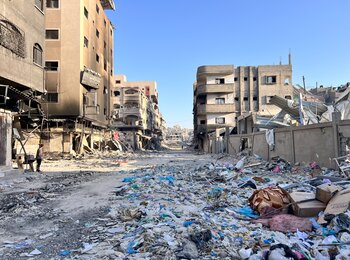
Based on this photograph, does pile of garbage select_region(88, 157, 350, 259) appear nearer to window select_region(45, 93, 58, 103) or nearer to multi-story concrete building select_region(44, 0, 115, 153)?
multi-story concrete building select_region(44, 0, 115, 153)

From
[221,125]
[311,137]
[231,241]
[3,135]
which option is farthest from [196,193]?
[221,125]

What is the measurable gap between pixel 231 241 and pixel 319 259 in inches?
48.9

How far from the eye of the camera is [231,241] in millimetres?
4727

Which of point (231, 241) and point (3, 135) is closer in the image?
point (231, 241)

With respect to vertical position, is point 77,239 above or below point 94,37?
below

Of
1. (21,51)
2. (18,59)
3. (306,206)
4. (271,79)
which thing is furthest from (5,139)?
(271,79)

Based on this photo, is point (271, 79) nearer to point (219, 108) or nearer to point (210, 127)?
point (219, 108)

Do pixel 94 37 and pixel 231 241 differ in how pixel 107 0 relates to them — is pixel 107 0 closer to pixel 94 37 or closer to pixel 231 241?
pixel 94 37

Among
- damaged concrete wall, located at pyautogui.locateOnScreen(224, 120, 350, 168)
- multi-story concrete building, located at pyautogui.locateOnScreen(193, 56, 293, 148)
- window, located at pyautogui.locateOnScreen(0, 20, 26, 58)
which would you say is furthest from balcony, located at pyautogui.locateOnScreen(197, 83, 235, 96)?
window, located at pyautogui.locateOnScreen(0, 20, 26, 58)

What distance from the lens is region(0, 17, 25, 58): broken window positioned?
47.0ft

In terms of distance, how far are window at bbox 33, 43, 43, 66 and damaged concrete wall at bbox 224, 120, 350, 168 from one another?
14230 mm

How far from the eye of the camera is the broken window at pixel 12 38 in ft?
47.0

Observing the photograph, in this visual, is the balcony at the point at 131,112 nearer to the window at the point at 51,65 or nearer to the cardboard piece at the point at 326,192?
the window at the point at 51,65

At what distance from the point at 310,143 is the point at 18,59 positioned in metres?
14.6
